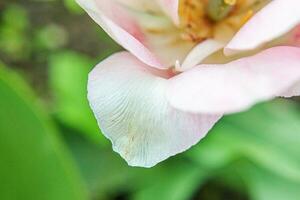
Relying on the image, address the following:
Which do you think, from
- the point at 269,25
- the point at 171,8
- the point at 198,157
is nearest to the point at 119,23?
the point at 171,8

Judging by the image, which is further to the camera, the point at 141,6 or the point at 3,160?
the point at 3,160

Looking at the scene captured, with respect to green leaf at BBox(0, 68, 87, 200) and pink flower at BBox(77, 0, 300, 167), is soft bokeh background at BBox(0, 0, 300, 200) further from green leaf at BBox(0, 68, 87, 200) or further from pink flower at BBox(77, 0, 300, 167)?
pink flower at BBox(77, 0, 300, 167)

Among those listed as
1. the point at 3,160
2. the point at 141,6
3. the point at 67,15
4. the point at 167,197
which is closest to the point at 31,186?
the point at 3,160

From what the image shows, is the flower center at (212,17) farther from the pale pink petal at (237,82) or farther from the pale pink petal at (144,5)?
the pale pink petal at (237,82)

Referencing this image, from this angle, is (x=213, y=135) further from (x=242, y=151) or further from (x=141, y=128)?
(x=141, y=128)

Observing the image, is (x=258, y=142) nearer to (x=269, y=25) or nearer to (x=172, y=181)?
(x=172, y=181)

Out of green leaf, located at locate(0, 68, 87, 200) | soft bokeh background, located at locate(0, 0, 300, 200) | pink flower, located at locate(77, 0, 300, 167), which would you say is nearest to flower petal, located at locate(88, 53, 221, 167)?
pink flower, located at locate(77, 0, 300, 167)
